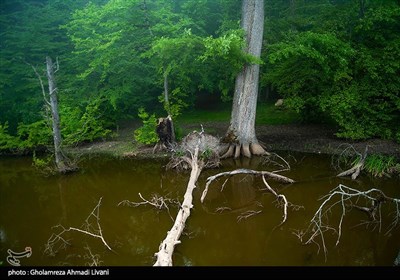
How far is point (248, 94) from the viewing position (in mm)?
12492

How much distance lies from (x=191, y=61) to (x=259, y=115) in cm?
687

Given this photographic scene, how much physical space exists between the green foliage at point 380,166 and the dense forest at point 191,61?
2.37 metres

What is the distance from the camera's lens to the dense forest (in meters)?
11.4

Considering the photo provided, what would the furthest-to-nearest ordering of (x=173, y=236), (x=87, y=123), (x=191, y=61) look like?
(x=87, y=123)
(x=191, y=61)
(x=173, y=236)

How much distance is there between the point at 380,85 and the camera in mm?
11898

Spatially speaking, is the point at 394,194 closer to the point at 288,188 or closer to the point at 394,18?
the point at 288,188

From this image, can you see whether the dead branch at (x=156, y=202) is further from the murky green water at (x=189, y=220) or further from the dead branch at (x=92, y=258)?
the dead branch at (x=92, y=258)

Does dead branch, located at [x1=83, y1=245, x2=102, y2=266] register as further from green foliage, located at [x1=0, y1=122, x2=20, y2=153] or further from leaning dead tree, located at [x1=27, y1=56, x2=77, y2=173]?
green foliage, located at [x1=0, y1=122, x2=20, y2=153]

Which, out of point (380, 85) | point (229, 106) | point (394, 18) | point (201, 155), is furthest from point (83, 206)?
point (229, 106)

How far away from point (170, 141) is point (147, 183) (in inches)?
→ 136

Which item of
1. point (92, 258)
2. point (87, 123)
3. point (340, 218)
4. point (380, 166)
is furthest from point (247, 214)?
point (87, 123)

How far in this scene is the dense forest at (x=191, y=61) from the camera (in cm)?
1136

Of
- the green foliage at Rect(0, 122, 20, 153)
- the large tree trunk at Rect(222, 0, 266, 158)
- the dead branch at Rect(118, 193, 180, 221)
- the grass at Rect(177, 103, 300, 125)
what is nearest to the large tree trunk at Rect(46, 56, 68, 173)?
the green foliage at Rect(0, 122, 20, 153)

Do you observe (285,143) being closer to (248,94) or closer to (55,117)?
(248,94)
